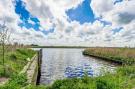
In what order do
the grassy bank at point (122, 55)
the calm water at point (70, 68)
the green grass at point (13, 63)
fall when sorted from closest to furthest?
the green grass at point (13, 63) < the calm water at point (70, 68) < the grassy bank at point (122, 55)

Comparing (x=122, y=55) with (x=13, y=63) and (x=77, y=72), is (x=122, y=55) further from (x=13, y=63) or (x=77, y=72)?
(x=13, y=63)

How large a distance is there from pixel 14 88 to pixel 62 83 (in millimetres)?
2452

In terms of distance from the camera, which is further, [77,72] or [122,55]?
[122,55]

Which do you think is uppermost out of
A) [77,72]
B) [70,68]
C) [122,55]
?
[122,55]

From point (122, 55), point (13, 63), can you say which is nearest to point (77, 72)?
point (13, 63)

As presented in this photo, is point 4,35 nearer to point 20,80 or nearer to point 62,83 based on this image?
point 20,80

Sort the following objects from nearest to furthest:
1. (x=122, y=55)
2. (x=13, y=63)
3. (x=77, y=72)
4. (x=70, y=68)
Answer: (x=13, y=63), (x=77, y=72), (x=70, y=68), (x=122, y=55)

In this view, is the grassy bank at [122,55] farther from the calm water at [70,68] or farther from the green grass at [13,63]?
the green grass at [13,63]

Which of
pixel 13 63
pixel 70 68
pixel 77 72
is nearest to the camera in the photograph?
pixel 13 63

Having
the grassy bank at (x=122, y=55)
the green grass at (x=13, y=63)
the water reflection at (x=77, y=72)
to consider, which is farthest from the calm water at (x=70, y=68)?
the green grass at (x=13, y=63)

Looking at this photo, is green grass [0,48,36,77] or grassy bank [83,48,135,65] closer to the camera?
green grass [0,48,36,77]

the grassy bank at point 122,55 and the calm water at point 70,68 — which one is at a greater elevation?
the grassy bank at point 122,55

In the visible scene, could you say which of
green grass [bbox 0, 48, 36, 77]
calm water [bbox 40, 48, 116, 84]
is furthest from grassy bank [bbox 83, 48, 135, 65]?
green grass [bbox 0, 48, 36, 77]

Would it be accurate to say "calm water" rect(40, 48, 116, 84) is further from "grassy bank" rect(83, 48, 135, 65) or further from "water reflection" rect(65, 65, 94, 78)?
"grassy bank" rect(83, 48, 135, 65)
